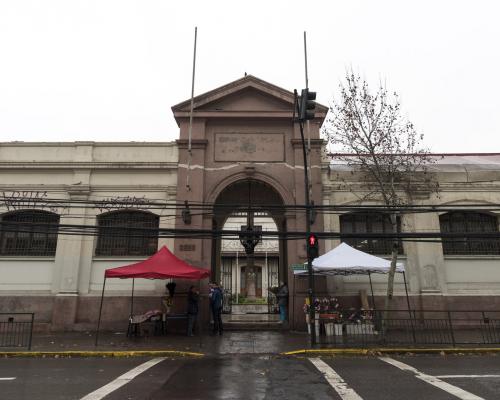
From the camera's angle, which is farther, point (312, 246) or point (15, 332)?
point (15, 332)

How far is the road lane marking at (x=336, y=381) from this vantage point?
758cm

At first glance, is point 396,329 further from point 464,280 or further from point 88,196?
point 88,196

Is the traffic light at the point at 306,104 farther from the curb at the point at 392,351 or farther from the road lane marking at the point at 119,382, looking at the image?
the road lane marking at the point at 119,382

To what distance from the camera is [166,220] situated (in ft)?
62.6

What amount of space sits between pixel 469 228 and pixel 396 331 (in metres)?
6.54

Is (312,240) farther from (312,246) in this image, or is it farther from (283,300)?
(283,300)

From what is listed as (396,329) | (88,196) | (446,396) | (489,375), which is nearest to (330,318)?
(396,329)

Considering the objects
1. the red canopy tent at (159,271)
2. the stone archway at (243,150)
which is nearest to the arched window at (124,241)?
the stone archway at (243,150)

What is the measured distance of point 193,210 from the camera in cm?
1888

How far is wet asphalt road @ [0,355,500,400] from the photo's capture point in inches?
305

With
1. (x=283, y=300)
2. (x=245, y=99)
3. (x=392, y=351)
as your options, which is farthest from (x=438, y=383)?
(x=245, y=99)

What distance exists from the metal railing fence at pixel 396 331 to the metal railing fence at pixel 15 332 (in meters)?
9.82

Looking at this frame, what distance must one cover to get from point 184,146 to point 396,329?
11777 mm

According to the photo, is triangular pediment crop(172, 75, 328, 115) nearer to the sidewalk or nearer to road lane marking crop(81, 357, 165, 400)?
the sidewalk
